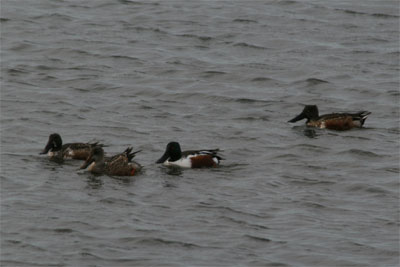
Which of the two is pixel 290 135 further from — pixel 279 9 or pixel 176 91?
pixel 279 9

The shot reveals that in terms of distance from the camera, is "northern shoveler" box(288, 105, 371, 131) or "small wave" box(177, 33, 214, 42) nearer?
"northern shoveler" box(288, 105, 371, 131)

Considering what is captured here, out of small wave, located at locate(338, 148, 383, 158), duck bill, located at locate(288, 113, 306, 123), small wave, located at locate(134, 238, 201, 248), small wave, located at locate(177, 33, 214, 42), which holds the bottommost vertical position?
small wave, located at locate(134, 238, 201, 248)

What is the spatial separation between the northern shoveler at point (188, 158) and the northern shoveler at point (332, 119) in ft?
10.4

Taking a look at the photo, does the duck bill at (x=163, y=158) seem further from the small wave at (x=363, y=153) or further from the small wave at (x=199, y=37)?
the small wave at (x=199, y=37)

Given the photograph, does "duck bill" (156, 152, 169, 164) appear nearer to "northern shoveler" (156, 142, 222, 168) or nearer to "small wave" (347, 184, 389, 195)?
"northern shoveler" (156, 142, 222, 168)

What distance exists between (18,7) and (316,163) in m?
13.5

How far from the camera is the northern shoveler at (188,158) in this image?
15625 mm

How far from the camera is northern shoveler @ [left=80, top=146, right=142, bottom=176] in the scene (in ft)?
48.9

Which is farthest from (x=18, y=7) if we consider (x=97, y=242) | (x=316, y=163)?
(x=97, y=242)

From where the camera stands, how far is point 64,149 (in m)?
15.8

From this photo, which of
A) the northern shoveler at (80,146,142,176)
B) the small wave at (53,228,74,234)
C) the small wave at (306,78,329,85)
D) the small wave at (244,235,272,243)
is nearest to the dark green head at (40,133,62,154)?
the northern shoveler at (80,146,142,176)

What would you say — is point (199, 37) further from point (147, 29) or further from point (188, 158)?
point (188, 158)

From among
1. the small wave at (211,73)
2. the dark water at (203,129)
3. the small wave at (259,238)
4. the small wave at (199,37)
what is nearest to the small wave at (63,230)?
the dark water at (203,129)

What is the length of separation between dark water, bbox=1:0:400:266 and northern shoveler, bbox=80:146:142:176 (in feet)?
0.48
